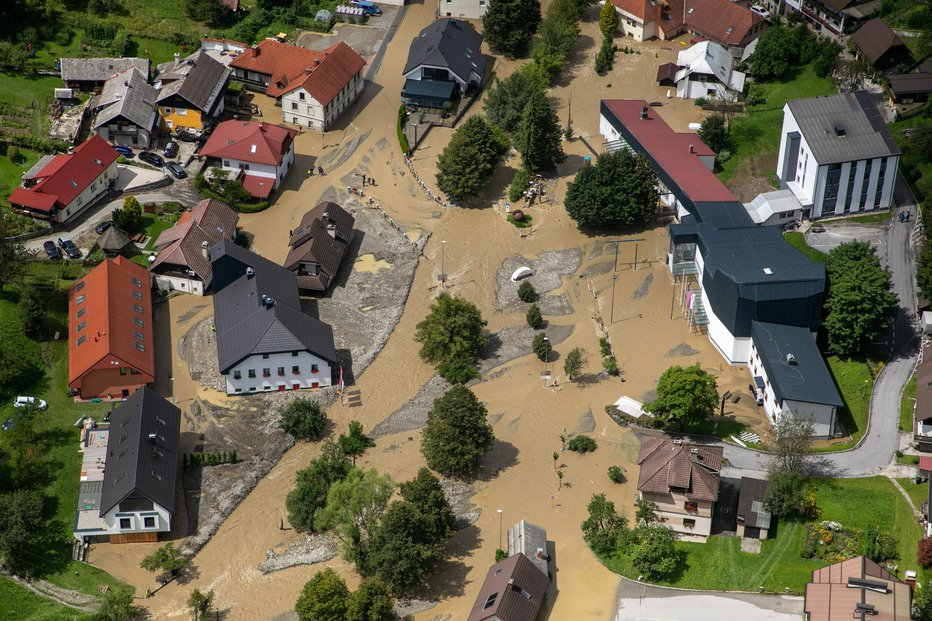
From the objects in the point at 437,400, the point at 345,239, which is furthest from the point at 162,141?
the point at 437,400

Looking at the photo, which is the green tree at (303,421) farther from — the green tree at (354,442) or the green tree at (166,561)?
the green tree at (166,561)

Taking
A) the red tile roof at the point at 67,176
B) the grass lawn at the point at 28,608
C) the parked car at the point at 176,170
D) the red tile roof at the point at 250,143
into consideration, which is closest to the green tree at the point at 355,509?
the grass lawn at the point at 28,608

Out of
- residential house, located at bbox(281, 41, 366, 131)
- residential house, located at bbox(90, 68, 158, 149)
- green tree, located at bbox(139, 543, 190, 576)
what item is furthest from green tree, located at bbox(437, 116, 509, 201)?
green tree, located at bbox(139, 543, 190, 576)

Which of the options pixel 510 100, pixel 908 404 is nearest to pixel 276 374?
pixel 510 100

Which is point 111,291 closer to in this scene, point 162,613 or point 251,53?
point 162,613

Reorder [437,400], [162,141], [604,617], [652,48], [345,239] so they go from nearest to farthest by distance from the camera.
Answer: [604,617] → [437,400] → [345,239] → [162,141] → [652,48]

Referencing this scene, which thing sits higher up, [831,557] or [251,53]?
[251,53]
